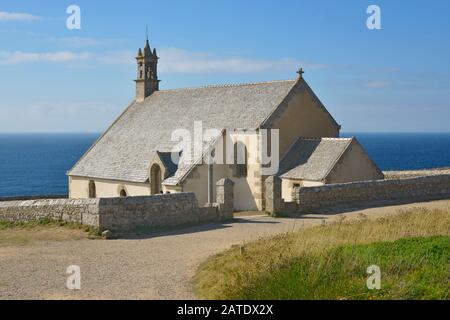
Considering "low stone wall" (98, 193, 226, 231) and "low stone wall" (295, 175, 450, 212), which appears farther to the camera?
"low stone wall" (295, 175, 450, 212)

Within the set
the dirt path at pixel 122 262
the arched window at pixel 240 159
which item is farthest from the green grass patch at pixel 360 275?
the arched window at pixel 240 159

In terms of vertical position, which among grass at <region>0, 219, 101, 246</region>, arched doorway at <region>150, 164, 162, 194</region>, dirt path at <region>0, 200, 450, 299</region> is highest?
arched doorway at <region>150, 164, 162, 194</region>

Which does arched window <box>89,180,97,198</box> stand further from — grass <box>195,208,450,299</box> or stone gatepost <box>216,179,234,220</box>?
grass <box>195,208,450,299</box>

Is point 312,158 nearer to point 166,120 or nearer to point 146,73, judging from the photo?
point 166,120

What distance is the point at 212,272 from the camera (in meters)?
13.0

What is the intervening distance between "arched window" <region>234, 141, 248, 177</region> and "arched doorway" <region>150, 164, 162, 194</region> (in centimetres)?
403

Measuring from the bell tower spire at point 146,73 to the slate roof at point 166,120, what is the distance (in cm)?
71

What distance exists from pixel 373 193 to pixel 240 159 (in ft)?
22.4

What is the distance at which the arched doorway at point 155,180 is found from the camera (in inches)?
1166

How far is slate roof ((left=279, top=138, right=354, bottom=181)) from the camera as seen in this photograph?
1061 inches

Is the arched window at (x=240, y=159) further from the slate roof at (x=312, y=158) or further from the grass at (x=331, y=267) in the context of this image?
the grass at (x=331, y=267)

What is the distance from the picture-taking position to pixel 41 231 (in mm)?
19766

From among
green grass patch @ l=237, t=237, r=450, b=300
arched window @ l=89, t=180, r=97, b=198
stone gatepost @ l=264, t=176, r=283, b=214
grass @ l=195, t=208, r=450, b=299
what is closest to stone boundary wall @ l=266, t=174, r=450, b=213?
stone gatepost @ l=264, t=176, r=283, b=214
